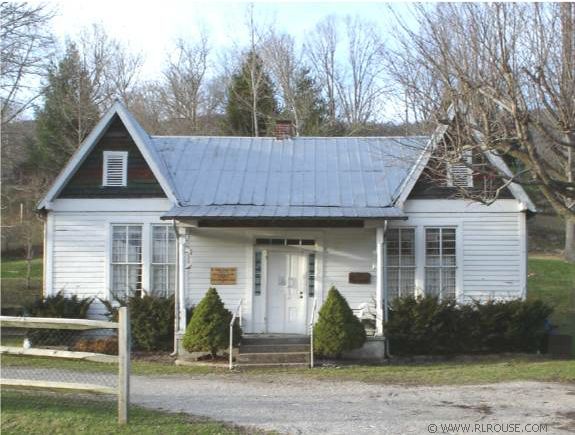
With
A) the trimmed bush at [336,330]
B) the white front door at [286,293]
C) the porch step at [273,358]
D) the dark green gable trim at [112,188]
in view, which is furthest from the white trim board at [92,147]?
the trimmed bush at [336,330]

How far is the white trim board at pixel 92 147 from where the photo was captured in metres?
17.5

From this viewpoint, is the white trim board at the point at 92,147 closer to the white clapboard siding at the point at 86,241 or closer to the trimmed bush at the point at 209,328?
the white clapboard siding at the point at 86,241

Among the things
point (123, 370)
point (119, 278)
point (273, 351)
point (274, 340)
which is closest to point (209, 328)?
point (273, 351)

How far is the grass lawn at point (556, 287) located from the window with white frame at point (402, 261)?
24.1ft

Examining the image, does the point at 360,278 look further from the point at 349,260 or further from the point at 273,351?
the point at 273,351

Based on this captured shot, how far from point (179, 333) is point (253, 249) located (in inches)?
116

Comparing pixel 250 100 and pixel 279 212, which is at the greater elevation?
pixel 250 100

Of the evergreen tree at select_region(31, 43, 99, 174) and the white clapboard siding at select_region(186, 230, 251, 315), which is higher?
the evergreen tree at select_region(31, 43, 99, 174)

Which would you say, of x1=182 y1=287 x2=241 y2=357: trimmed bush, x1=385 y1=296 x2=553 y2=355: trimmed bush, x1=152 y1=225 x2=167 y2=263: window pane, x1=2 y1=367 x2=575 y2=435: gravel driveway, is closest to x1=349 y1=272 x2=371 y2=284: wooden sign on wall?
x1=385 y1=296 x2=553 y2=355: trimmed bush

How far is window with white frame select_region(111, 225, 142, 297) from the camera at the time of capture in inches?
699

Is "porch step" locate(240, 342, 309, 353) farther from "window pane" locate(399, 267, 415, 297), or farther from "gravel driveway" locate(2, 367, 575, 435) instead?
"window pane" locate(399, 267, 415, 297)

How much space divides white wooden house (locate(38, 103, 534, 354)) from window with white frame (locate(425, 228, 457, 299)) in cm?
3

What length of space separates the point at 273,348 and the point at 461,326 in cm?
457

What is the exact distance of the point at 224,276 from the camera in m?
17.4
